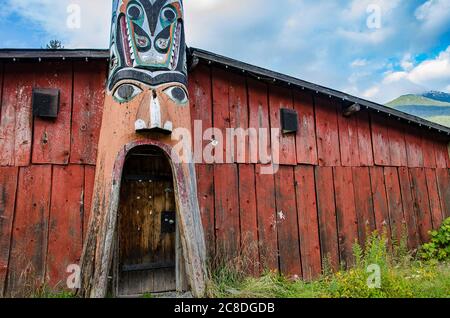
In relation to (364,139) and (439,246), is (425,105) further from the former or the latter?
(364,139)

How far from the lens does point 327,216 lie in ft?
20.1

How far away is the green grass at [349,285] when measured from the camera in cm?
410

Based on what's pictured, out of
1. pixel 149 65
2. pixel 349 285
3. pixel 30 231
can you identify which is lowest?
pixel 349 285

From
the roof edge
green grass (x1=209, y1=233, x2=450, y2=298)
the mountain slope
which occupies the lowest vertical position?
green grass (x1=209, y1=233, x2=450, y2=298)

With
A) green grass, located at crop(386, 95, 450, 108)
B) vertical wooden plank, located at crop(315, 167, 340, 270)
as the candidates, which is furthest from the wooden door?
green grass, located at crop(386, 95, 450, 108)

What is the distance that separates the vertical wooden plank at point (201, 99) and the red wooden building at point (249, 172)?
0.06ft

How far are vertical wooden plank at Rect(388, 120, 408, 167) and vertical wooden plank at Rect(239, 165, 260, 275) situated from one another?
11.5ft

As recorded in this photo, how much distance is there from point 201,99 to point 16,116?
9.15 ft

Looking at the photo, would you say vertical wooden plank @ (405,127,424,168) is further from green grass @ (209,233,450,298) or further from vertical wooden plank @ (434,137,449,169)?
green grass @ (209,233,450,298)

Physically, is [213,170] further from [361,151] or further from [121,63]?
[361,151]

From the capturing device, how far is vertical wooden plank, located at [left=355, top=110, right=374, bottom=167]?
674 cm

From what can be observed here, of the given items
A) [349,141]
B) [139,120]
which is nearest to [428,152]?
[349,141]

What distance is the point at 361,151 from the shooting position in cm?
673

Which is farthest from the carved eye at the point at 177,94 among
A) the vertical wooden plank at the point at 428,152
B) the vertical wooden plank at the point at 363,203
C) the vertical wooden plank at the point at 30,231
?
the vertical wooden plank at the point at 428,152
